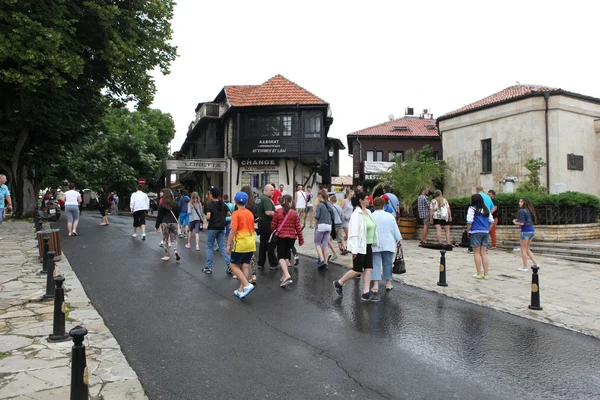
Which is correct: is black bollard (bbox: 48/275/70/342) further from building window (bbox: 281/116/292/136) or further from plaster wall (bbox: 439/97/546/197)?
building window (bbox: 281/116/292/136)

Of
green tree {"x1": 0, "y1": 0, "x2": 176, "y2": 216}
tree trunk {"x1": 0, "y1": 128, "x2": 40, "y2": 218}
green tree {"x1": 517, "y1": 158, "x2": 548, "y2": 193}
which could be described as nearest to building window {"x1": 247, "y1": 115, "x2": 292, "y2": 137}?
green tree {"x1": 0, "y1": 0, "x2": 176, "y2": 216}

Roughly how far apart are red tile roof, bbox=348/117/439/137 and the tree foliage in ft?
69.1

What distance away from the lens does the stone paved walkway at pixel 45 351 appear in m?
3.69

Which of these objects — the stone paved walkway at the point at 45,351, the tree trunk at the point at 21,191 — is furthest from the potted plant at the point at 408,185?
the tree trunk at the point at 21,191

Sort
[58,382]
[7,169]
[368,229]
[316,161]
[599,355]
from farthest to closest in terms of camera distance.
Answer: [316,161] < [7,169] < [368,229] < [599,355] < [58,382]

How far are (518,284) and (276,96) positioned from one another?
2157 cm

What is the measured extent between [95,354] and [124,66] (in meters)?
16.6

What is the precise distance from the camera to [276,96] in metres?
27.7

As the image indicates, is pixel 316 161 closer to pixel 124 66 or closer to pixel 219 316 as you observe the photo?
pixel 124 66

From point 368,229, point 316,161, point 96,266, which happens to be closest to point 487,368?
point 368,229

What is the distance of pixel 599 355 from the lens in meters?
5.08

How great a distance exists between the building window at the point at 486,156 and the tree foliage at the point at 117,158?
27.2 m

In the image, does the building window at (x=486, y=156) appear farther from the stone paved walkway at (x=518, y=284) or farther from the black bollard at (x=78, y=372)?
the black bollard at (x=78, y=372)

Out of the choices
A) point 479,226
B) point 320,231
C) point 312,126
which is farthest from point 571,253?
point 312,126
